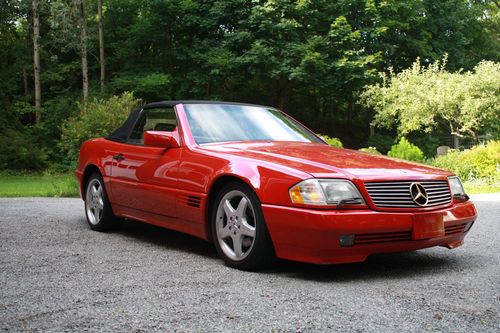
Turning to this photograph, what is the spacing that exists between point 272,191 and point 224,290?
83cm

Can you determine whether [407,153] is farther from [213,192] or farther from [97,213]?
[213,192]

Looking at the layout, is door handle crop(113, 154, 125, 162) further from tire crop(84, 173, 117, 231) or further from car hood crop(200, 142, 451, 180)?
car hood crop(200, 142, 451, 180)

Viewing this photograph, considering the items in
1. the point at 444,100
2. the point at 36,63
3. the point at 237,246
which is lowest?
the point at 237,246

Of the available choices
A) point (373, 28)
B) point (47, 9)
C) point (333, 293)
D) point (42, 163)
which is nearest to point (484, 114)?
point (373, 28)

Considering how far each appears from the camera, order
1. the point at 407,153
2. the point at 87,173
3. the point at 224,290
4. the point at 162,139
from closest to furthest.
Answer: the point at 224,290 → the point at 162,139 → the point at 87,173 → the point at 407,153

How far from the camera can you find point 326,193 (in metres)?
4.09

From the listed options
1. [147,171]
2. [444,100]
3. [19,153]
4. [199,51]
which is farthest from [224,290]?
[199,51]

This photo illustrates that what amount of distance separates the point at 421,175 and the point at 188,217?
6.59ft

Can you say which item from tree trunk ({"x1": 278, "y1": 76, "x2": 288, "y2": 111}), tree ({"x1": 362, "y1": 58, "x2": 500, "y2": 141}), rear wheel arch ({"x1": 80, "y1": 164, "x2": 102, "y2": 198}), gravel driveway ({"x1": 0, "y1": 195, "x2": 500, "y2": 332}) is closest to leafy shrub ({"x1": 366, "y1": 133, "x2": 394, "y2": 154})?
tree ({"x1": 362, "y1": 58, "x2": 500, "y2": 141})

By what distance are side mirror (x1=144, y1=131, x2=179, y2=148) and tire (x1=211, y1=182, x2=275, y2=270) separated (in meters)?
0.85

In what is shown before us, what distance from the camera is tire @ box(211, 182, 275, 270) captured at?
173 inches

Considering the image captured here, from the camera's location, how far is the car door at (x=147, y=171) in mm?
5348

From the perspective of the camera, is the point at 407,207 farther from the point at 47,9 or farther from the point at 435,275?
the point at 47,9

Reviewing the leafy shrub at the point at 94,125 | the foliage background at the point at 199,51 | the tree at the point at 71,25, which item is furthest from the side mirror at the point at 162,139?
the tree at the point at 71,25
